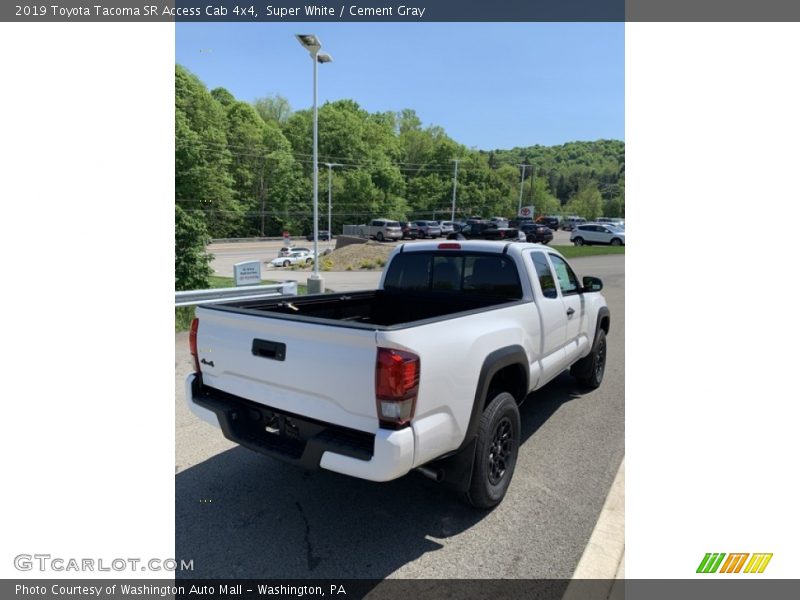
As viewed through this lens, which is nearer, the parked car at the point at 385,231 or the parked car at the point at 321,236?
the parked car at the point at 385,231

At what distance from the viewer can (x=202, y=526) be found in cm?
307

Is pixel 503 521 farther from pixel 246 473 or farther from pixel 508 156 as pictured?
pixel 508 156

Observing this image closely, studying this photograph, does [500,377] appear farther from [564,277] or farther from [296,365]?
[564,277]

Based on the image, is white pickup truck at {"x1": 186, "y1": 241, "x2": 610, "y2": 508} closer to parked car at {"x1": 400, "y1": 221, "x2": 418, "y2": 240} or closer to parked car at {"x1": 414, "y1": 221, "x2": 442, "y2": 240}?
parked car at {"x1": 414, "y1": 221, "x2": 442, "y2": 240}

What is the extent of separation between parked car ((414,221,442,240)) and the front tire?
154 ft

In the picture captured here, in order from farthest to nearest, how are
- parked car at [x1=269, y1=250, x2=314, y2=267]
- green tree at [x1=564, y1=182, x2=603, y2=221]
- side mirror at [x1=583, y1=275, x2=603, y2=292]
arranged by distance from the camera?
green tree at [x1=564, y1=182, x2=603, y2=221] → parked car at [x1=269, y1=250, x2=314, y2=267] → side mirror at [x1=583, y1=275, x2=603, y2=292]

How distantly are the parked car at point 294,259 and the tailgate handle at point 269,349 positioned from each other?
3390cm

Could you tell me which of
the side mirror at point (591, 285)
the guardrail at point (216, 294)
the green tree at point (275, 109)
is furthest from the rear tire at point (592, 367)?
the green tree at point (275, 109)

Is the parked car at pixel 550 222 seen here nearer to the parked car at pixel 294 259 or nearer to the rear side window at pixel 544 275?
the parked car at pixel 294 259

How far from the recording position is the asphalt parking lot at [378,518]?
8.98ft

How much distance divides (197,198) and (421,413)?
1733 centimetres

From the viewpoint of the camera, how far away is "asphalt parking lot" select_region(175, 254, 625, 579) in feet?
8.98

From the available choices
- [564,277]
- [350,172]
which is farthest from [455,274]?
[350,172]

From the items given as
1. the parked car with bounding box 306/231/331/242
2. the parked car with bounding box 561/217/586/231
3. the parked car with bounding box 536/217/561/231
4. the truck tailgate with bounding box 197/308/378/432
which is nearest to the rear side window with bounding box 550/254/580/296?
the truck tailgate with bounding box 197/308/378/432
